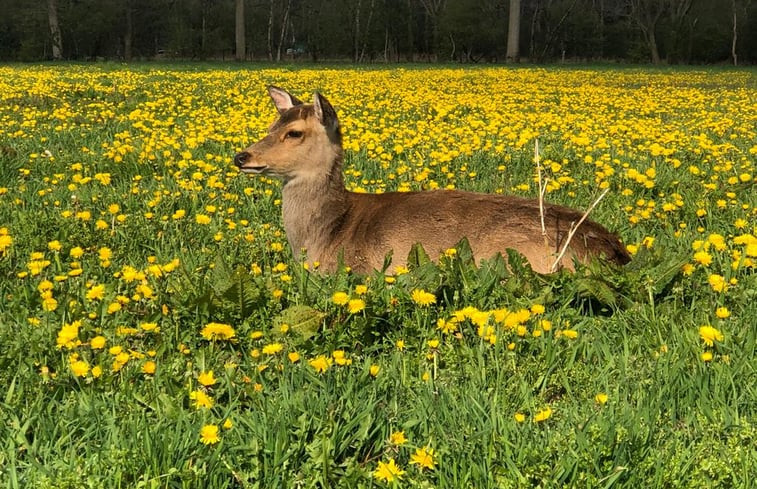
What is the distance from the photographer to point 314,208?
5.34 m

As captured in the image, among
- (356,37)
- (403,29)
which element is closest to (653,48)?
(403,29)

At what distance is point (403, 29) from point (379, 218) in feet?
213

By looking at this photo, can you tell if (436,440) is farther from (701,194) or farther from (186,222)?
(701,194)

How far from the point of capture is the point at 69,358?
3.02 meters

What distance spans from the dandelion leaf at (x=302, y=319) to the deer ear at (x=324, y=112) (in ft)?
7.10

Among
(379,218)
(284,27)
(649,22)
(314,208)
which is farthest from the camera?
(284,27)

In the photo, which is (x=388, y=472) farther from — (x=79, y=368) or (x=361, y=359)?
(x=79, y=368)

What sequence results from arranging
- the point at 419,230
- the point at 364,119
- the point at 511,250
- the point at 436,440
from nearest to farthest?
1. the point at 436,440
2. the point at 511,250
3. the point at 419,230
4. the point at 364,119

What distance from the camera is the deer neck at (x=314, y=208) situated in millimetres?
5188

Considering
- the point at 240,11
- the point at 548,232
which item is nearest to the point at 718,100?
the point at 548,232

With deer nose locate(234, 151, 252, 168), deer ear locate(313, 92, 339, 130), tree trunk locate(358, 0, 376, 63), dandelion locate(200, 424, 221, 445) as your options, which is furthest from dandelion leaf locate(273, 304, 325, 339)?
tree trunk locate(358, 0, 376, 63)

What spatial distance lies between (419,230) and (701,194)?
336cm

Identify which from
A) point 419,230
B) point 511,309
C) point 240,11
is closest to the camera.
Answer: point 511,309

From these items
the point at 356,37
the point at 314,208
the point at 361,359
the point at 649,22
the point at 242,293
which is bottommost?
the point at 361,359
